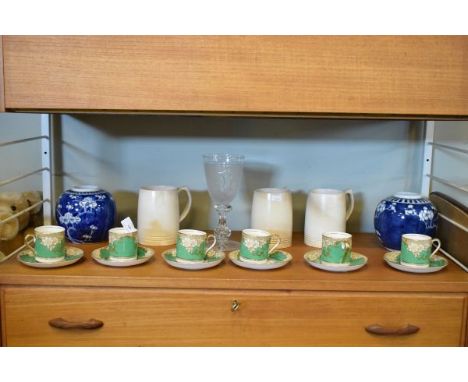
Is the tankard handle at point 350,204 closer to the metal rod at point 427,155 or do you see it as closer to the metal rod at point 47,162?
the metal rod at point 427,155

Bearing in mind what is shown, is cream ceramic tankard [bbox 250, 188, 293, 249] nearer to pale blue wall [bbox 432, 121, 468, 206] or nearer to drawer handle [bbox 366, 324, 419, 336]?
drawer handle [bbox 366, 324, 419, 336]

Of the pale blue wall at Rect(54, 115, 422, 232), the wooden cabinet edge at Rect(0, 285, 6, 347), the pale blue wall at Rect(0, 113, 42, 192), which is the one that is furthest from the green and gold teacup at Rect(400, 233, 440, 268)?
the pale blue wall at Rect(0, 113, 42, 192)

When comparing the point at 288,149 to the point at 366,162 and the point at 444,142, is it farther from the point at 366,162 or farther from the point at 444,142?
the point at 444,142

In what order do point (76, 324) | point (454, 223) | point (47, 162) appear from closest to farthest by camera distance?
1. point (76, 324)
2. point (454, 223)
3. point (47, 162)

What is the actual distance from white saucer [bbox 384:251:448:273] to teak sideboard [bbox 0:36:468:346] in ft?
0.15

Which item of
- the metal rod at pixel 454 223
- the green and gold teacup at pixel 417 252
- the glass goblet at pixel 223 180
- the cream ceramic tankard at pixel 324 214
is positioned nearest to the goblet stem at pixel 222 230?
the glass goblet at pixel 223 180

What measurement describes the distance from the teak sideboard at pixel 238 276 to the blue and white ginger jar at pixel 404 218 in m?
0.21

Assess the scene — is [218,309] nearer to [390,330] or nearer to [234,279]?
[234,279]

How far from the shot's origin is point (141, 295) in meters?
1.12

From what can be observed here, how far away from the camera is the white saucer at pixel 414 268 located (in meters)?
1.17

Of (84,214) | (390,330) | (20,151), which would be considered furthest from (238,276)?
(20,151)

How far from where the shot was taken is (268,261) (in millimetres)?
1187

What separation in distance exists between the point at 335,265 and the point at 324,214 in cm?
22

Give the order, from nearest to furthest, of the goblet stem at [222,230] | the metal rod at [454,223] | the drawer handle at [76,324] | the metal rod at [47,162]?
the drawer handle at [76,324], the metal rod at [454,223], the goblet stem at [222,230], the metal rod at [47,162]
